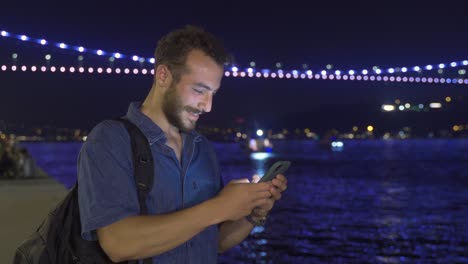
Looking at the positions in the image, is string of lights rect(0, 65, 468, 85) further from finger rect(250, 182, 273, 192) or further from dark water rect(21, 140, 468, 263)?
finger rect(250, 182, 273, 192)

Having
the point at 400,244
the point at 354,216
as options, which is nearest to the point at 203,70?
the point at 400,244

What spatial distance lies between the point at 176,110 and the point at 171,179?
0.58ft

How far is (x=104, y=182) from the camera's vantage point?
1.70m

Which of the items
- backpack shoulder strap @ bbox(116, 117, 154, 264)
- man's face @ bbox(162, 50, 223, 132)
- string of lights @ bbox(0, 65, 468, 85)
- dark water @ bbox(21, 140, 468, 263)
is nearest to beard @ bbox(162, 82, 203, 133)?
man's face @ bbox(162, 50, 223, 132)

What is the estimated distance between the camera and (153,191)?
5.75 feet

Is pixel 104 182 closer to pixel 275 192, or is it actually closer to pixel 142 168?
pixel 142 168

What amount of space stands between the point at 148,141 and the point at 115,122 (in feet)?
0.32

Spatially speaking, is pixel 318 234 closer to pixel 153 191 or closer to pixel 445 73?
pixel 153 191

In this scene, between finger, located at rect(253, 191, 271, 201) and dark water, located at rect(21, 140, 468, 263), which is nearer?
finger, located at rect(253, 191, 271, 201)

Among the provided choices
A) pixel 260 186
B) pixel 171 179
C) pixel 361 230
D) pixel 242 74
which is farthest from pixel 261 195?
pixel 242 74

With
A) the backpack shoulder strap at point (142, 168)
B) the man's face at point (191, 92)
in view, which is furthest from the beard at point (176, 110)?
the backpack shoulder strap at point (142, 168)

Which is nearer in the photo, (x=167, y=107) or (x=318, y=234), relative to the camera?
(x=167, y=107)

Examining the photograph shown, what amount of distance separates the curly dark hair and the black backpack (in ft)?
0.69

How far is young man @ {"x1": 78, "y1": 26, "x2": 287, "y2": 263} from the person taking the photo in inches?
66.1
